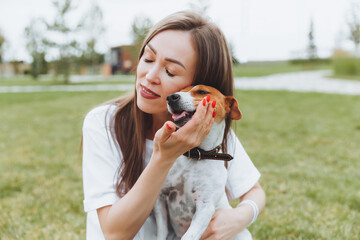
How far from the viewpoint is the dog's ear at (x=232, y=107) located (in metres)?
1.84

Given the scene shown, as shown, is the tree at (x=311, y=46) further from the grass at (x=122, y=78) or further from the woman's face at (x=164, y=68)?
the woman's face at (x=164, y=68)

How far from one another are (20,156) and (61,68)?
63.0ft

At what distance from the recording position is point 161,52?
187 centimetres

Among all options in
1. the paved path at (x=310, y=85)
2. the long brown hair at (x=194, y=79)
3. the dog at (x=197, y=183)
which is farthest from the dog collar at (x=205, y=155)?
the paved path at (x=310, y=85)

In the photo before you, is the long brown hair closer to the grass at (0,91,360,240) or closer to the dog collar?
the dog collar

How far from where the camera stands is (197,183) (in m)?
1.75

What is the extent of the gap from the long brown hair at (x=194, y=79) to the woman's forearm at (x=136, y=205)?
217mm

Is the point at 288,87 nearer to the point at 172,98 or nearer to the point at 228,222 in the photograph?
the point at 228,222

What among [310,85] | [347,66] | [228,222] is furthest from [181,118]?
[347,66]

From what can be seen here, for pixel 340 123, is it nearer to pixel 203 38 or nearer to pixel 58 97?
pixel 203 38

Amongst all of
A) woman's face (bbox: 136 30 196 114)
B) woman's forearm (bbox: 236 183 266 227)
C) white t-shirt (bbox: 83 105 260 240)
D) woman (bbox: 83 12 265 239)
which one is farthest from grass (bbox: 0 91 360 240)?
woman's face (bbox: 136 30 196 114)

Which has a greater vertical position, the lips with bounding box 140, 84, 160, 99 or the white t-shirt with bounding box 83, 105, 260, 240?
the lips with bounding box 140, 84, 160, 99

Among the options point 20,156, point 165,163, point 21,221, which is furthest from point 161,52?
point 20,156

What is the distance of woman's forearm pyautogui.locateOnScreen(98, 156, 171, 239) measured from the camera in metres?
1.62
